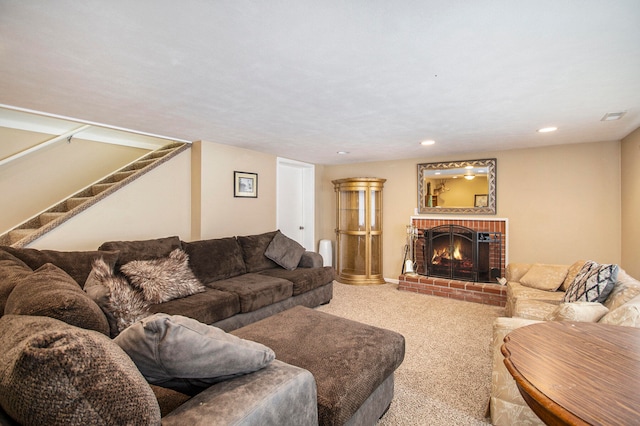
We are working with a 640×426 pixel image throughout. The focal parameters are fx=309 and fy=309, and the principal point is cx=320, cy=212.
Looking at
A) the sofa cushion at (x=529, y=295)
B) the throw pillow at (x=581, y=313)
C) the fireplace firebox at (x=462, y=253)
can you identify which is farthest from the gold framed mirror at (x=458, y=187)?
the throw pillow at (x=581, y=313)

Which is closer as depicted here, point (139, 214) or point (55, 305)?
point (55, 305)

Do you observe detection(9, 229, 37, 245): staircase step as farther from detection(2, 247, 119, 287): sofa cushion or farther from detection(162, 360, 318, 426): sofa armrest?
detection(162, 360, 318, 426): sofa armrest

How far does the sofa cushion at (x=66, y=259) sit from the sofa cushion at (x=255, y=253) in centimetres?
156

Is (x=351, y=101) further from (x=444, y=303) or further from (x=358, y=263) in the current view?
(x=358, y=263)

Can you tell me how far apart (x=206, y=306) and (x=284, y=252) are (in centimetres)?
158

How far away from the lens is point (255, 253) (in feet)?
13.3

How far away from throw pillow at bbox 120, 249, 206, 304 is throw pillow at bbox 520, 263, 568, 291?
135 inches

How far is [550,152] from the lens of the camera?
4180 millimetres

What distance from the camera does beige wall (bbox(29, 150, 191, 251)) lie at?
315 cm

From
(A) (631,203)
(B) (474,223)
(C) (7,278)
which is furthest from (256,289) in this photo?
(A) (631,203)

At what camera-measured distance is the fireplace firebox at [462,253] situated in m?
4.52

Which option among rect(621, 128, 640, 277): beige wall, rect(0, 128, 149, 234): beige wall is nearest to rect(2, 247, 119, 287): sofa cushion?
rect(0, 128, 149, 234): beige wall

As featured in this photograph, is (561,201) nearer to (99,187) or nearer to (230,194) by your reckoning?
(230,194)

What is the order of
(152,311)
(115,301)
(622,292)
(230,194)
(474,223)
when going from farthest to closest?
(474,223), (230,194), (152,311), (622,292), (115,301)
